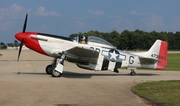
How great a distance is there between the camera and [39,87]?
9586 millimetres

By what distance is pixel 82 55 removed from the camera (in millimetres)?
13500

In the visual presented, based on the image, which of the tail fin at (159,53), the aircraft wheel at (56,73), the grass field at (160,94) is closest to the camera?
the grass field at (160,94)

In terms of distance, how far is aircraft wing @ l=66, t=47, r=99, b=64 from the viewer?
1290cm

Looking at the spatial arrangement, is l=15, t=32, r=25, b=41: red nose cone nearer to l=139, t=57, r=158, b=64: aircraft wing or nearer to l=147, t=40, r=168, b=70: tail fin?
l=139, t=57, r=158, b=64: aircraft wing

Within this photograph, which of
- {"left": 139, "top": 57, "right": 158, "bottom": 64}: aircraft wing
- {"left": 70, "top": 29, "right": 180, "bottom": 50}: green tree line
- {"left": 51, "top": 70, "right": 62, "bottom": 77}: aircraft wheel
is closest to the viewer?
{"left": 51, "top": 70, "right": 62, "bottom": 77}: aircraft wheel

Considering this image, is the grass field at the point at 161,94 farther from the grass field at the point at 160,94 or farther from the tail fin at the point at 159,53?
the tail fin at the point at 159,53

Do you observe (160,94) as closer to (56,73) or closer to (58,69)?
(58,69)

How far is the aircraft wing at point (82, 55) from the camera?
1290cm

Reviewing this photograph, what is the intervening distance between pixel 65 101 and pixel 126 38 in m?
105

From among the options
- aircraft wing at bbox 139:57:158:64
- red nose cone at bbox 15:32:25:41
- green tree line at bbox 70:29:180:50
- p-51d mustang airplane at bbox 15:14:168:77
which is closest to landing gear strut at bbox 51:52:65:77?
p-51d mustang airplane at bbox 15:14:168:77

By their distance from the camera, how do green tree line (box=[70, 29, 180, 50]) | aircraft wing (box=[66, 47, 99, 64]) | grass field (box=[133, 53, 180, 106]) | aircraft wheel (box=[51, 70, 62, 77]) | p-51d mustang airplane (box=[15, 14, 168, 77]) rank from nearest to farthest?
1. grass field (box=[133, 53, 180, 106])
2. aircraft wing (box=[66, 47, 99, 64])
3. aircraft wheel (box=[51, 70, 62, 77])
4. p-51d mustang airplane (box=[15, 14, 168, 77])
5. green tree line (box=[70, 29, 180, 50])

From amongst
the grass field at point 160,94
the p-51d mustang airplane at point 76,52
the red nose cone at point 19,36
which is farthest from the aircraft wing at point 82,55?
the grass field at point 160,94

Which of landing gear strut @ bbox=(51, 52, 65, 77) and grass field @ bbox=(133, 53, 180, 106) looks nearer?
grass field @ bbox=(133, 53, 180, 106)

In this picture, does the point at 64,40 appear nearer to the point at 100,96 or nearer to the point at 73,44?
the point at 73,44
